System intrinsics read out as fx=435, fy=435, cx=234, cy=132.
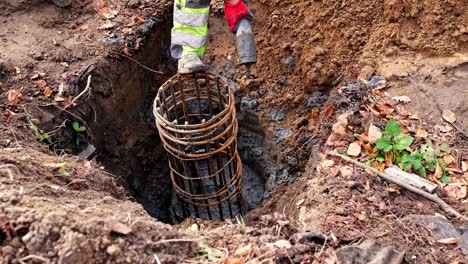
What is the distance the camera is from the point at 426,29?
11.9 ft

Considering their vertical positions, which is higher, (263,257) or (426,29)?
(426,29)

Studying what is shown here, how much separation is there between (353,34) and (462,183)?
1.71m

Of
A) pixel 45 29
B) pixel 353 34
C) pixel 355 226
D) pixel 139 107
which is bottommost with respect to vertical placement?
pixel 139 107

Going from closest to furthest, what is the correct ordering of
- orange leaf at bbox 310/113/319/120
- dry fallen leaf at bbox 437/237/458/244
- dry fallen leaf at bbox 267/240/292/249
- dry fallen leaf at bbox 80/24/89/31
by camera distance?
dry fallen leaf at bbox 267/240/292/249, dry fallen leaf at bbox 437/237/458/244, orange leaf at bbox 310/113/319/120, dry fallen leaf at bbox 80/24/89/31

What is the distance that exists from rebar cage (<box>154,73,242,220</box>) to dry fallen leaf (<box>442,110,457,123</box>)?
161 cm

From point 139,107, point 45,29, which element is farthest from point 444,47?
point 45,29

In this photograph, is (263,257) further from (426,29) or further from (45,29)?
(45,29)

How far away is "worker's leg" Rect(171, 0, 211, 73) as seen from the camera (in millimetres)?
3334

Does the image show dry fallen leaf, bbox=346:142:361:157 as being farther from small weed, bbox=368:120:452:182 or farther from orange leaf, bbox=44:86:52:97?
orange leaf, bbox=44:86:52:97

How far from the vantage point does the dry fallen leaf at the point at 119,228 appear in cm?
194

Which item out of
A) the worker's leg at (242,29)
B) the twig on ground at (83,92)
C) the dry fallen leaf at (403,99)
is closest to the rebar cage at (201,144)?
the worker's leg at (242,29)

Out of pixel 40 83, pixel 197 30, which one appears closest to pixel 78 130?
pixel 40 83

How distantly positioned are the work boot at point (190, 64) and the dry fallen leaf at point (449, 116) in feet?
6.13

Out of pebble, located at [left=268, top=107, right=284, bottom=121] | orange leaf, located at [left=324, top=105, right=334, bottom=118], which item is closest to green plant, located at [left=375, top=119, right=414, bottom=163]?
orange leaf, located at [left=324, top=105, right=334, bottom=118]
